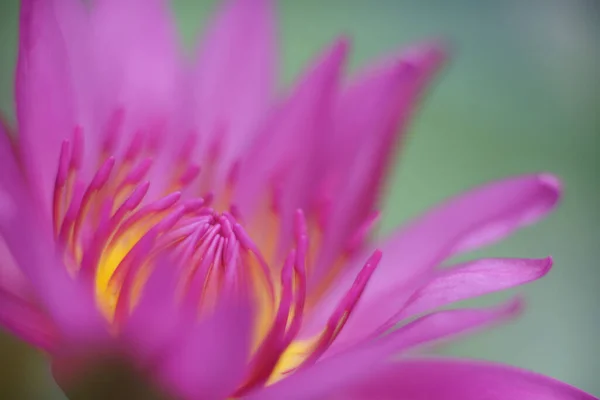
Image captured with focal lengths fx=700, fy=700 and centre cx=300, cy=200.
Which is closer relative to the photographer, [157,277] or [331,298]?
[157,277]

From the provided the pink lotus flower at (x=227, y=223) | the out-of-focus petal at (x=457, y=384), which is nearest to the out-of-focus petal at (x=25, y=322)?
the pink lotus flower at (x=227, y=223)

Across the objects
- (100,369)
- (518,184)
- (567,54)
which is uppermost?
(567,54)

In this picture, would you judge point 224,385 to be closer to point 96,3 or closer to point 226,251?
point 226,251

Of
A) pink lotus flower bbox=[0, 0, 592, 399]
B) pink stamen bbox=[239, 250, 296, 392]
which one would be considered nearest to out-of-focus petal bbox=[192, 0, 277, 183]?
pink lotus flower bbox=[0, 0, 592, 399]

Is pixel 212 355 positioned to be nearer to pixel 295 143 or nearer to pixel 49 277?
pixel 49 277

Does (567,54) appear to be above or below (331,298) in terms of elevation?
above

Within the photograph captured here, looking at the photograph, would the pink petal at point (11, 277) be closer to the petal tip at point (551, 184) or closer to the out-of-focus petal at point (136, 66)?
the out-of-focus petal at point (136, 66)

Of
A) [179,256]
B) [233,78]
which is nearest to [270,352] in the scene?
[179,256]

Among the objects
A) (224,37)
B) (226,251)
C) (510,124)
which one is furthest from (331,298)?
(510,124)
